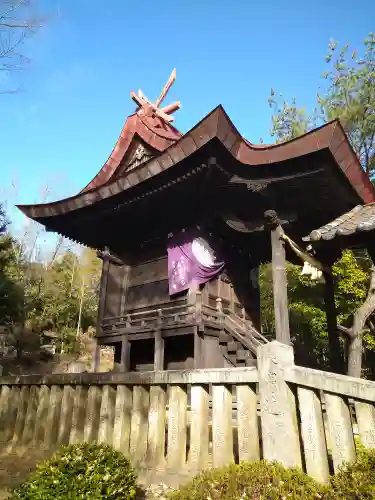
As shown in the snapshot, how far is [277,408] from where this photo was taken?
3.25 m

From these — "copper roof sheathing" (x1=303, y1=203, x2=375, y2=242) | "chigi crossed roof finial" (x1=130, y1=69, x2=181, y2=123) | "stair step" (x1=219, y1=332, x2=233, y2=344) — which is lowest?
"stair step" (x1=219, y1=332, x2=233, y2=344)

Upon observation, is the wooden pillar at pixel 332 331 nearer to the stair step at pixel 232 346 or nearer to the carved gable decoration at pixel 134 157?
the stair step at pixel 232 346

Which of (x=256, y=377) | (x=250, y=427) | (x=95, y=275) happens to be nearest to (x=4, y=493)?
(x=250, y=427)

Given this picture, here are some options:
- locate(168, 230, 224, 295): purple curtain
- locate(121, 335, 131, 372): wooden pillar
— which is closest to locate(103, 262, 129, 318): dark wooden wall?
locate(121, 335, 131, 372): wooden pillar

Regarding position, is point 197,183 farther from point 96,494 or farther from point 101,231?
point 96,494

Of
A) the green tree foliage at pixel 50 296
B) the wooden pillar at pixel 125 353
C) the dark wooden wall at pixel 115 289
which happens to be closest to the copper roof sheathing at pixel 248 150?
the dark wooden wall at pixel 115 289

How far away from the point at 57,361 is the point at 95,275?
484 inches

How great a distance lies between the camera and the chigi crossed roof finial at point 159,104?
513 inches

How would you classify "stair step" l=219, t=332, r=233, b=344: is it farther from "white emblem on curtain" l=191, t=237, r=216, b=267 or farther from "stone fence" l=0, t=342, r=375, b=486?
"stone fence" l=0, t=342, r=375, b=486

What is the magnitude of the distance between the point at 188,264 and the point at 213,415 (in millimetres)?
6783

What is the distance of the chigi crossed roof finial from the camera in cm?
1302

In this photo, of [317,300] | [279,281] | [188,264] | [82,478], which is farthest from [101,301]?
[317,300]

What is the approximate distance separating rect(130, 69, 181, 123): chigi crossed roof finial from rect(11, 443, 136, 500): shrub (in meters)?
11.7

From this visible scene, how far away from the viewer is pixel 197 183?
29.1 feet
